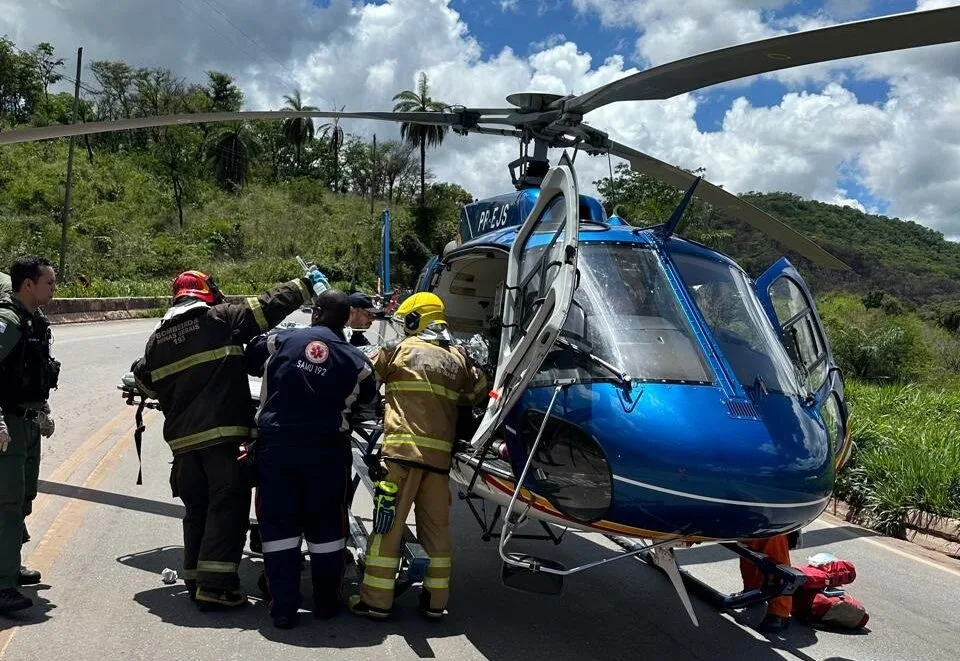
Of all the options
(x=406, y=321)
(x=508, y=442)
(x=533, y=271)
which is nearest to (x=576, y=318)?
(x=533, y=271)

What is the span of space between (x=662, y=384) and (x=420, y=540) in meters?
1.77

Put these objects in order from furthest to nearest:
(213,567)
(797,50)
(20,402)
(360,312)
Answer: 1. (360,312)
2. (213,567)
3. (20,402)
4. (797,50)

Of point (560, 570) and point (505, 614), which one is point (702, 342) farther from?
point (505, 614)

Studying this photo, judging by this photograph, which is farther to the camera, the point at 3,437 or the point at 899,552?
the point at 899,552

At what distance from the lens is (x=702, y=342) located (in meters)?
4.14

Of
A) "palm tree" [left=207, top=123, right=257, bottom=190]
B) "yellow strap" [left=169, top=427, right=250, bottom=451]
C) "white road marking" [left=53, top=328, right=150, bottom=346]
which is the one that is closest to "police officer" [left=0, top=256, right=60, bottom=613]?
"yellow strap" [left=169, top=427, right=250, bottom=451]

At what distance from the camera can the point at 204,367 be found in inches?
180

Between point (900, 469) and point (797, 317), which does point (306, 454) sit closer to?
point (797, 317)

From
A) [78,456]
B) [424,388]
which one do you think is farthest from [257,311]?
[78,456]

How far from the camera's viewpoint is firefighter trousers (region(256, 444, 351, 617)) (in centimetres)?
431

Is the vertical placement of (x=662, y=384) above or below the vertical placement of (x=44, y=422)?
above

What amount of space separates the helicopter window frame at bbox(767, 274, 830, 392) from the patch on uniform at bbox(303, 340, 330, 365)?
2795 millimetres

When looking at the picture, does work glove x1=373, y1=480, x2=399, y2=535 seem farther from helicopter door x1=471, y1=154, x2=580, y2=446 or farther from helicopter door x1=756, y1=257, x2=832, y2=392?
helicopter door x1=756, y1=257, x2=832, y2=392

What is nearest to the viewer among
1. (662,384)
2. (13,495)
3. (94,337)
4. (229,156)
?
(662,384)
